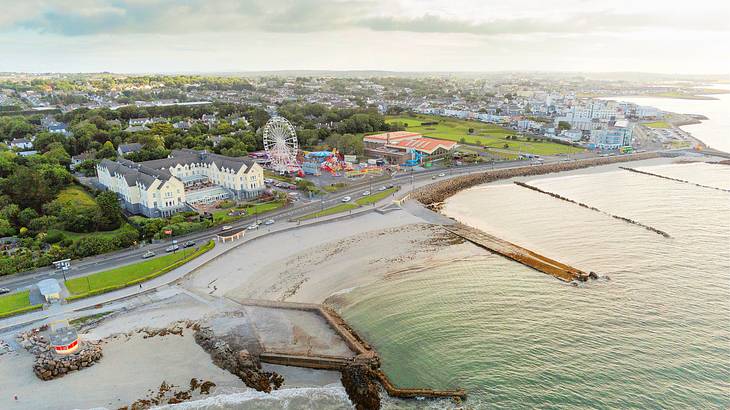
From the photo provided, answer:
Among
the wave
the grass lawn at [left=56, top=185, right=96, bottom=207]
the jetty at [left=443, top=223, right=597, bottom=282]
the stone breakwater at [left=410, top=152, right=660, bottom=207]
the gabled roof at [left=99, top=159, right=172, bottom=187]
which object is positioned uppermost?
the gabled roof at [left=99, top=159, right=172, bottom=187]

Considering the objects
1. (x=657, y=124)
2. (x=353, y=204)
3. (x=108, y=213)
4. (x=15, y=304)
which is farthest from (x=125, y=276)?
(x=657, y=124)

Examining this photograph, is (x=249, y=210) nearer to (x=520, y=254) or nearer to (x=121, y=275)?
(x=121, y=275)

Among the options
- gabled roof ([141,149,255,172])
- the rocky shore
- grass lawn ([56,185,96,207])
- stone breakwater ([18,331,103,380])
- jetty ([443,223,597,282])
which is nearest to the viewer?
the rocky shore

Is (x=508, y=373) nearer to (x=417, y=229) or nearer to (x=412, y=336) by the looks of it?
(x=412, y=336)

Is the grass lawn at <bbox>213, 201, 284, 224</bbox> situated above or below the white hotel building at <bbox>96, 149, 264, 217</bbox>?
below

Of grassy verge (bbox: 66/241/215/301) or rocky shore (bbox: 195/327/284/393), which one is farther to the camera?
grassy verge (bbox: 66/241/215/301)

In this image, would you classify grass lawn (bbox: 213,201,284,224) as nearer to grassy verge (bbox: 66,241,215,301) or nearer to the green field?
grassy verge (bbox: 66,241,215,301)

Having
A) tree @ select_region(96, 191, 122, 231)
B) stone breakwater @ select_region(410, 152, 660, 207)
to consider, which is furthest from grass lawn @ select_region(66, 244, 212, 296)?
stone breakwater @ select_region(410, 152, 660, 207)

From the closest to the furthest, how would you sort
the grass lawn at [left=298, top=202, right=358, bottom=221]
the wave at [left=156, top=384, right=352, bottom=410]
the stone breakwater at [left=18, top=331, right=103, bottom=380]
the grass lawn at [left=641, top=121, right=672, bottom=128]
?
the wave at [left=156, top=384, right=352, bottom=410]
the stone breakwater at [left=18, top=331, right=103, bottom=380]
the grass lawn at [left=298, top=202, right=358, bottom=221]
the grass lawn at [left=641, top=121, right=672, bottom=128]
